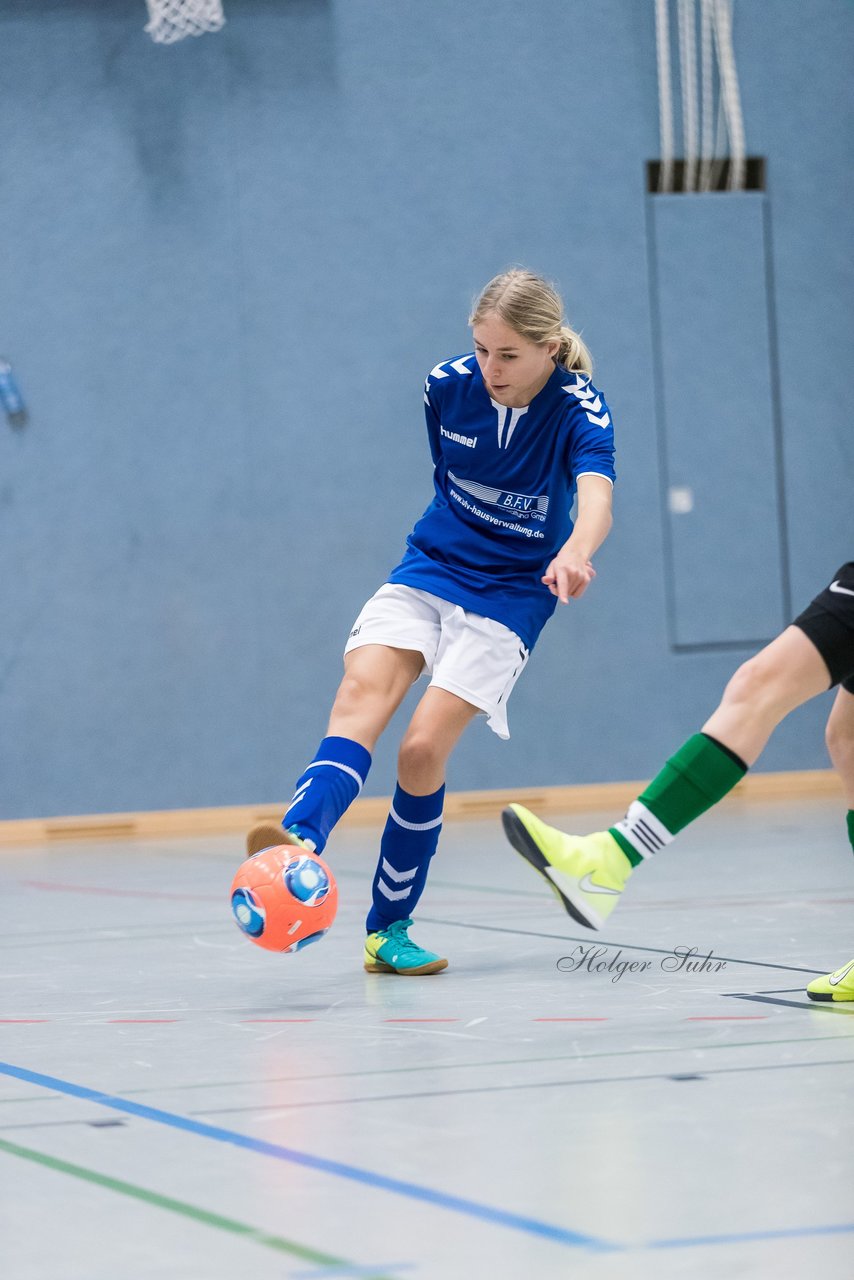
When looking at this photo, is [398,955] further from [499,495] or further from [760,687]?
[760,687]

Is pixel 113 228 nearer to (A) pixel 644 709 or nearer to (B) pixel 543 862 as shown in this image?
(A) pixel 644 709

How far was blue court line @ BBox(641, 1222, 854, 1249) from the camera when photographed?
62.3 inches

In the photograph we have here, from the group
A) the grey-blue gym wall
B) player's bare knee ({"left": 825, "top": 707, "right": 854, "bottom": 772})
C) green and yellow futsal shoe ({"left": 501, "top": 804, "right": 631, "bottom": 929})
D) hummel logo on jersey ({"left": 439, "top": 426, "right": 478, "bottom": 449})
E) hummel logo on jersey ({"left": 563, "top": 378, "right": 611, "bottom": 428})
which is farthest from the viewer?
the grey-blue gym wall

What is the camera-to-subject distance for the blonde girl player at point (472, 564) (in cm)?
325

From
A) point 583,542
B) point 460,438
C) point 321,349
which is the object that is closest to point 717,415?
point 321,349

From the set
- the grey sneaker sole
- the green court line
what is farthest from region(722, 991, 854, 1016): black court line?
the green court line

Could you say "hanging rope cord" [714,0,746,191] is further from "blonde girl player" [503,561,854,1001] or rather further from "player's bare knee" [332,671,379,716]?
"blonde girl player" [503,561,854,1001]

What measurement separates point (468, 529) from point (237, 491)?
413 cm

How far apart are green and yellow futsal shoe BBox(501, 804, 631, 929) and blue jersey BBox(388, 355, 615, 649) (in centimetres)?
94

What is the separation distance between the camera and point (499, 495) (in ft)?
11.3

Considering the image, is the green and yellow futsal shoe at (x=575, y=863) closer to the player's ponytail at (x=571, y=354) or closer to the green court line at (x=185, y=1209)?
the green court line at (x=185, y=1209)

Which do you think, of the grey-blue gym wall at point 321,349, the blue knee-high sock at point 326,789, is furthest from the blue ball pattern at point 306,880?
the grey-blue gym wall at point 321,349

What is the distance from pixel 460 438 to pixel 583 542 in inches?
23.8

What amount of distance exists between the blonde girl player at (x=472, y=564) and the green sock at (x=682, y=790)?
755mm
